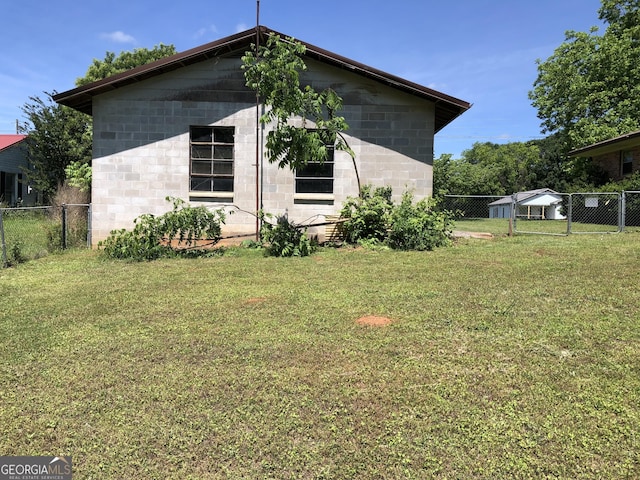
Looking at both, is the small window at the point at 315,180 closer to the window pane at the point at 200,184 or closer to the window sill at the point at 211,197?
the window sill at the point at 211,197

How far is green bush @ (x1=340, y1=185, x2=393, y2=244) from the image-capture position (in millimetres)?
11289

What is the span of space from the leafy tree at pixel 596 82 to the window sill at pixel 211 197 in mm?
25163

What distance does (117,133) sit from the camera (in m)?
12.0

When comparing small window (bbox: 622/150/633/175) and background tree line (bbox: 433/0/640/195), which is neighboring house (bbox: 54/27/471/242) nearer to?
background tree line (bbox: 433/0/640/195)

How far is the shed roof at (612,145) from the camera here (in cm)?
2070

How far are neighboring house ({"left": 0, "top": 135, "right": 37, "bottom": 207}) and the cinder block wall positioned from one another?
17793 mm

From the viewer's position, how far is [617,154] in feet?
77.6

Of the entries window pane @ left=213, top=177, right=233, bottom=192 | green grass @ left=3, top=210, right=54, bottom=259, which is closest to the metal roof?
window pane @ left=213, top=177, right=233, bottom=192

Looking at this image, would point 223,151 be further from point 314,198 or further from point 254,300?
point 254,300

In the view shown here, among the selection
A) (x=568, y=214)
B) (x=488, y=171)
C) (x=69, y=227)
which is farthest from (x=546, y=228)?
(x=488, y=171)

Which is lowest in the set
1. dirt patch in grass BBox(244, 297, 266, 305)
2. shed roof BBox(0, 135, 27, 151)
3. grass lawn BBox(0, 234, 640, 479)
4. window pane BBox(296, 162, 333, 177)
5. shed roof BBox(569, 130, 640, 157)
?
grass lawn BBox(0, 234, 640, 479)

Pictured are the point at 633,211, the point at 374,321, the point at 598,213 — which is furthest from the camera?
the point at 598,213

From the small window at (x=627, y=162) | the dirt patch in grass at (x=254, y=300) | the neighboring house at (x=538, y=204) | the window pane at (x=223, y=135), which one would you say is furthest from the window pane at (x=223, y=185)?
the neighboring house at (x=538, y=204)

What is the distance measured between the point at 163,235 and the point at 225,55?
201 inches
